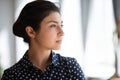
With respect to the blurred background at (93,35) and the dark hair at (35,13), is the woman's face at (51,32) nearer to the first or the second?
the dark hair at (35,13)

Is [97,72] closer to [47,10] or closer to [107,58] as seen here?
[107,58]

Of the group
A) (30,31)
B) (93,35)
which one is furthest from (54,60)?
(93,35)

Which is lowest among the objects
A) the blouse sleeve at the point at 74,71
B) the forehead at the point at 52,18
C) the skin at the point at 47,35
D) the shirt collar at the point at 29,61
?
the blouse sleeve at the point at 74,71

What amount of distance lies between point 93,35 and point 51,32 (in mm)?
998

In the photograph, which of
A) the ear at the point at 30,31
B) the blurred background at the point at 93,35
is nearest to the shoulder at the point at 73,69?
the ear at the point at 30,31

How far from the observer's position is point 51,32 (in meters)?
0.87

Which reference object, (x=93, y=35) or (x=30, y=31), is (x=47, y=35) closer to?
(x=30, y=31)

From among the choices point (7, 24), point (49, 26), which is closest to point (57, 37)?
point (49, 26)

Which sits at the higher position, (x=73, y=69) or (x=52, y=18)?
(x=52, y=18)

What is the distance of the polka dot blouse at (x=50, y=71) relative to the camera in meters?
0.91

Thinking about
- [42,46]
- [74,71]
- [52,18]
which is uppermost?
[52,18]

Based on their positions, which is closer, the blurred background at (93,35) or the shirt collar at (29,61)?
the shirt collar at (29,61)

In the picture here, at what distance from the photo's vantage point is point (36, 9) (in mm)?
886

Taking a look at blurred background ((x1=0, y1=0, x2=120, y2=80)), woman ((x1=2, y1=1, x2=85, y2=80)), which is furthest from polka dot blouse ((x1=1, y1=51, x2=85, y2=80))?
blurred background ((x1=0, y1=0, x2=120, y2=80))
